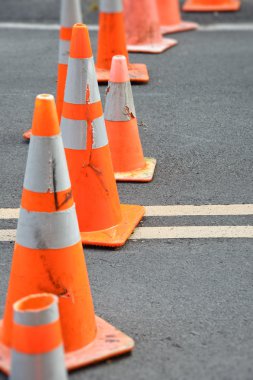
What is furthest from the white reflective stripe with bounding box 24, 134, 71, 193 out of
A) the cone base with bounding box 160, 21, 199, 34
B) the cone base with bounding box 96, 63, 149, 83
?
the cone base with bounding box 160, 21, 199, 34

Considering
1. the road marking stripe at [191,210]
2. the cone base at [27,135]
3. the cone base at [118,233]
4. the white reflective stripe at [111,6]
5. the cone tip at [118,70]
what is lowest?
the road marking stripe at [191,210]

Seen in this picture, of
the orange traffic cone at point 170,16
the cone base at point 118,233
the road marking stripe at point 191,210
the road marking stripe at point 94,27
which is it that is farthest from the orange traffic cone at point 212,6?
the cone base at point 118,233

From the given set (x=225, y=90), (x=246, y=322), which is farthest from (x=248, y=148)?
(x=246, y=322)

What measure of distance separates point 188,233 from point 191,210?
385 millimetres

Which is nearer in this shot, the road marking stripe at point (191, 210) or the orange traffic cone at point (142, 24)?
the road marking stripe at point (191, 210)

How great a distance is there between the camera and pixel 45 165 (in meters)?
4.46

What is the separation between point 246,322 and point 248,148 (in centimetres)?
293

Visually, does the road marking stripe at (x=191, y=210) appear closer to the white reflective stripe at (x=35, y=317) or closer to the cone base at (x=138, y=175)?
the cone base at (x=138, y=175)

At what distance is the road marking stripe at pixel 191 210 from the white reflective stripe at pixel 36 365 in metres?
2.24

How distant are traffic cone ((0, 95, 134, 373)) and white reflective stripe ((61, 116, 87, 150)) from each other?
1.25 meters

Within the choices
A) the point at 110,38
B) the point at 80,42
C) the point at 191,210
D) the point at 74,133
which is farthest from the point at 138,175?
the point at 110,38

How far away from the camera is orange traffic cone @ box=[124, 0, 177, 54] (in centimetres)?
1049

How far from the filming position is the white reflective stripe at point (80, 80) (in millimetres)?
5707

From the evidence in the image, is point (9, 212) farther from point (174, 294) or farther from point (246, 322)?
point (246, 322)
